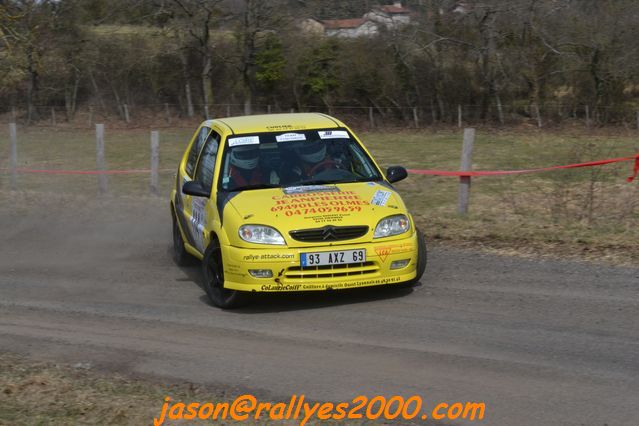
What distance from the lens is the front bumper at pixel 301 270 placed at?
7.59 meters

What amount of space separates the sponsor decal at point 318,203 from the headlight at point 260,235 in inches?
9.3

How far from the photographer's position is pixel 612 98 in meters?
34.1

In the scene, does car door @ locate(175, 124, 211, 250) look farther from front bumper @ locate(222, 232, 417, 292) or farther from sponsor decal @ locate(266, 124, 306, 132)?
front bumper @ locate(222, 232, 417, 292)

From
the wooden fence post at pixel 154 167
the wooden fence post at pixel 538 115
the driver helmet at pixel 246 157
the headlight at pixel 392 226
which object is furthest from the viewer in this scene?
the wooden fence post at pixel 538 115

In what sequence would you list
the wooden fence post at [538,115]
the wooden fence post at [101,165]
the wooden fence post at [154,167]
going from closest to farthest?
the wooden fence post at [154,167]
the wooden fence post at [101,165]
the wooden fence post at [538,115]

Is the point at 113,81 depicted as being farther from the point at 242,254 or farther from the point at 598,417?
the point at 598,417

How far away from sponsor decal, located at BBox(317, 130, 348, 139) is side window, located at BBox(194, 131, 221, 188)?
1076 millimetres

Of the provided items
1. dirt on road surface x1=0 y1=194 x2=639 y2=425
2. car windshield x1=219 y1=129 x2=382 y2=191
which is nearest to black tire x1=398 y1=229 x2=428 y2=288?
dirt on road surface x1=0 y1=194 x2=639 y2=425

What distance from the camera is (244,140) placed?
897cm

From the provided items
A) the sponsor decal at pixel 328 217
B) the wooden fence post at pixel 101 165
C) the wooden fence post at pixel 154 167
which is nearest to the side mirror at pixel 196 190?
the sponsor decal at pixel 328 217

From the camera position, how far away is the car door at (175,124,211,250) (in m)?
9.54

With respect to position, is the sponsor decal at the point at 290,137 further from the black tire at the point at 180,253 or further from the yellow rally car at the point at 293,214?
the black tire at the point at 180,253

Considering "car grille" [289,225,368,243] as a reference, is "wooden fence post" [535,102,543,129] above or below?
below

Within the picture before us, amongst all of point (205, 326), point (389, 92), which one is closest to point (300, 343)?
point (205, 326)
